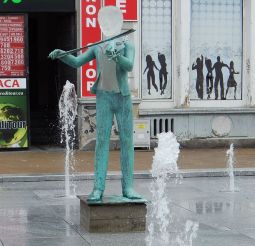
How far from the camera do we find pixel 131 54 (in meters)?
8.23

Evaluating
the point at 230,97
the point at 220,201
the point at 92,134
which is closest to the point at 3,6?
the point at 92,134

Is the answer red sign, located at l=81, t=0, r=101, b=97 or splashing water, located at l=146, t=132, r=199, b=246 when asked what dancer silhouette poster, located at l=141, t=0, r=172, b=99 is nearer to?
red sign, located at l=81, t=0, r=101, b=97

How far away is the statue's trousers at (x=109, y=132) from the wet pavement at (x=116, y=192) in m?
0.71

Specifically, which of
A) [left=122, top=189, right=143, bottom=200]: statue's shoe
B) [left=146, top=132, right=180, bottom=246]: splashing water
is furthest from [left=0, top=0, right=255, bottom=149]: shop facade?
[left=122, top=189, right=143, bottom=200]: statue's shoe

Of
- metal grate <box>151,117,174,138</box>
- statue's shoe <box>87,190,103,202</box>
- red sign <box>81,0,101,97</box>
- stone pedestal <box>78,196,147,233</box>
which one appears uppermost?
red sign <box>81,0,101,97</box>

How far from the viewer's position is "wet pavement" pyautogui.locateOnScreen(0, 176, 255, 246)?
7801mm

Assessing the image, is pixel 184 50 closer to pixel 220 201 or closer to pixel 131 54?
pixel 220 201

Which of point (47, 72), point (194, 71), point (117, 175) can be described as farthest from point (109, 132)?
point (47, 72)

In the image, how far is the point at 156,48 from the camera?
1816 centimetres

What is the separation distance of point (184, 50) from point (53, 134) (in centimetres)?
410

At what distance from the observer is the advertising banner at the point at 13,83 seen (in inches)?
677

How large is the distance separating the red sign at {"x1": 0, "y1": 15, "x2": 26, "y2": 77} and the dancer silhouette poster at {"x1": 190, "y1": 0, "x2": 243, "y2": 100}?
Answer: 4.13 metres

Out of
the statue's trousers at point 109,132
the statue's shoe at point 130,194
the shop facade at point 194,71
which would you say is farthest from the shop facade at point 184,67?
the statue's shoe at point 130,194

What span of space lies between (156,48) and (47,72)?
3.71 m
